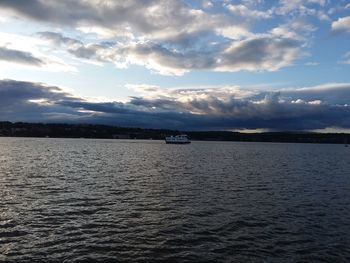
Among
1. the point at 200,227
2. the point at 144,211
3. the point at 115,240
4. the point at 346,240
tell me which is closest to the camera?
the point at 115,240

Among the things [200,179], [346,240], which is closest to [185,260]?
[346,240]

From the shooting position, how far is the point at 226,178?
211ft

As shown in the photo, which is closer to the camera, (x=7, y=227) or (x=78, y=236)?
(x=78, y=236)

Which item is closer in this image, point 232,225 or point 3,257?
point 3,257

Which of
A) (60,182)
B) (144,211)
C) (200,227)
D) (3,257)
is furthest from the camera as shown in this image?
(60,182)

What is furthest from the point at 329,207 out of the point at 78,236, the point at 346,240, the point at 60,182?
A: the point at 60,182

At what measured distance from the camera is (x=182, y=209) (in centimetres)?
3697

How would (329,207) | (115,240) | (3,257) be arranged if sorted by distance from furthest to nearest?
(329,207) < (115,240) < (3,257)

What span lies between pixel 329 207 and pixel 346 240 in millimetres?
13022

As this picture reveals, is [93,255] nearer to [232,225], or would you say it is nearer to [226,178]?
[232,225]

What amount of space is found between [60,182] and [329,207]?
1325 inches

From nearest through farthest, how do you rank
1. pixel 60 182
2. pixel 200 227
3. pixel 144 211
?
pixel 200 227
pixel 144 211
pixel 60 182

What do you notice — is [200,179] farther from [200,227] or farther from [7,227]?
[7,227]

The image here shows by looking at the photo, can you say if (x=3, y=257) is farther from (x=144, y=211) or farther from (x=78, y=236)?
(x=144, y=211)
